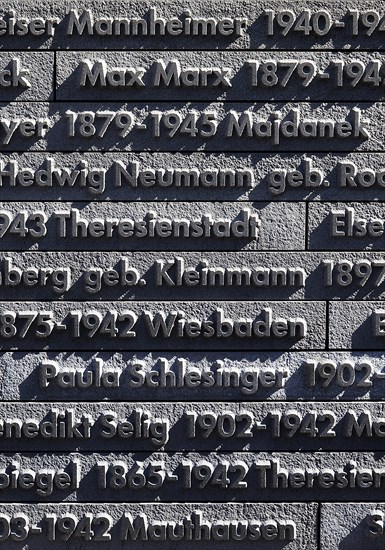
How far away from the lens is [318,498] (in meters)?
4.64

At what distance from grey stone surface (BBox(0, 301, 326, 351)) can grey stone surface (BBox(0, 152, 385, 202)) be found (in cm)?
61

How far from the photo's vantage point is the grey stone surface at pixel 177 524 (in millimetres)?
4605

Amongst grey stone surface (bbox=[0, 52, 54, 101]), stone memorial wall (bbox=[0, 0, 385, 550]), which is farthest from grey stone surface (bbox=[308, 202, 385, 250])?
grey stone surface (bbox=[0, 52, 54, 101])

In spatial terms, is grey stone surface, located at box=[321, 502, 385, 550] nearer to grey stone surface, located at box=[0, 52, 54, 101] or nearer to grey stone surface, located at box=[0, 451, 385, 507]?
grey stone surface, located at box=[0, 451, 385, 507]

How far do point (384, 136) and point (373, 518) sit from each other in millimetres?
2180

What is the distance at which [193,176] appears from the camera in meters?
4.57

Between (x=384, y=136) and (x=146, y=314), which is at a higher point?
(x=384, y=136)

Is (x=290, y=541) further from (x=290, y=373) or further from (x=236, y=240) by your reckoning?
(x=236, y=240)

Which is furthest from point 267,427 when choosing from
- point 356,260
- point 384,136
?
point 384,136

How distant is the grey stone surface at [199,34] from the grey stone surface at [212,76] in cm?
5

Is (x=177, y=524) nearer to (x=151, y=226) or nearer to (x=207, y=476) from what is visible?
(x=207, y=476)

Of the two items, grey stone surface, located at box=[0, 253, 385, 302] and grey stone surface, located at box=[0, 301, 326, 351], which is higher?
grey stone surface, located at box=[0, 253, 385, 302]

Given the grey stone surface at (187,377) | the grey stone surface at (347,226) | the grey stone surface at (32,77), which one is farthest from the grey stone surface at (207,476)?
the grey stone surface at (32,77)

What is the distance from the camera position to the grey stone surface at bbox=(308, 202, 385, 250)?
4.60m
